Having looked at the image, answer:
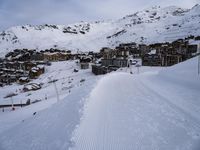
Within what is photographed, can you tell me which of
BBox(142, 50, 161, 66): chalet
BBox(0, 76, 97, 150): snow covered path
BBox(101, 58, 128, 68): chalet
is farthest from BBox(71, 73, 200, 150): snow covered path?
BBox(101, 58, 128, 68): chalet

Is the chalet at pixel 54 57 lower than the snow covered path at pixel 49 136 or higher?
higher

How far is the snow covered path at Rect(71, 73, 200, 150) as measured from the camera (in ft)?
26.5

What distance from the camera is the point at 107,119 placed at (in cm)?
1058

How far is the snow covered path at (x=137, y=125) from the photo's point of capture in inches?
318

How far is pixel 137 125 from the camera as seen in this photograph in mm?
9680

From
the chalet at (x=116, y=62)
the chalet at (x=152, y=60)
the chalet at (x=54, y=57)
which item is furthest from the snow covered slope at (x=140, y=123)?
the chalet at (x=54, y=57)

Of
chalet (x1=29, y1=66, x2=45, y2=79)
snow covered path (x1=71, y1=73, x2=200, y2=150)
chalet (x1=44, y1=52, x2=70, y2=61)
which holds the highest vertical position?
chalet (x1=44, y1=52, x2=70, y2=61)

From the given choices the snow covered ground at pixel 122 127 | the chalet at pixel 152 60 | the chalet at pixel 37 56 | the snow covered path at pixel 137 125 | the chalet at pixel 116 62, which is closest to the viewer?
the snow covered path at pixel 137 125

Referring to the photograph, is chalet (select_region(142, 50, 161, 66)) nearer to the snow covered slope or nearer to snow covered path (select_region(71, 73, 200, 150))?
the snow covered slope

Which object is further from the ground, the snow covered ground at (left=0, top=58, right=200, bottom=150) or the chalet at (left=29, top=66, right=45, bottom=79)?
the snow covered ground at (left=0, top=58, right=200, bottom=150)

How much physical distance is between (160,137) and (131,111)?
10.5ft

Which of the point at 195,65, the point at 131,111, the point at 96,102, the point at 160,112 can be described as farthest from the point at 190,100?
the point at 195,65

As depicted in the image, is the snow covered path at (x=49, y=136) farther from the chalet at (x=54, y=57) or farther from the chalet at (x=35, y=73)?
the chalet at (x=54, y=57)

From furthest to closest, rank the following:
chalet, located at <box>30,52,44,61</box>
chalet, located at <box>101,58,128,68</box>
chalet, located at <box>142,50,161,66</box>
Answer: chalet, located at <box>30,52,44,61</box>
chalet, located at <box>101,58,128,68</box>
chalet, located at <box>142,50,161,66</box>
